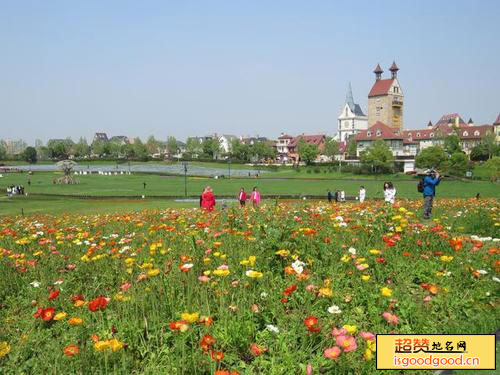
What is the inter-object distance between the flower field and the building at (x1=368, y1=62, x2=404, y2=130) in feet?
459

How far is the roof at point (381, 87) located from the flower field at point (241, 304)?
463ft

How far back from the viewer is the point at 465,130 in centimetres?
12719

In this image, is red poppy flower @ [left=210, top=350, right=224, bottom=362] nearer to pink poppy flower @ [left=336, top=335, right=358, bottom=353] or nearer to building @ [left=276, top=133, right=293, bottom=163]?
pink poppy flower @ [left=336, top=335, right=358, bottom=353]

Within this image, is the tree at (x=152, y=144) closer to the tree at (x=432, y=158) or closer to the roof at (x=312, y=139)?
the roof at (x=312, y=139)

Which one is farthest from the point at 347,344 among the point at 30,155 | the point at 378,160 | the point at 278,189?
the point at 30,155

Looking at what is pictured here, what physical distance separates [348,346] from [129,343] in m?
1.78

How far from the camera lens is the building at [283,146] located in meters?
168

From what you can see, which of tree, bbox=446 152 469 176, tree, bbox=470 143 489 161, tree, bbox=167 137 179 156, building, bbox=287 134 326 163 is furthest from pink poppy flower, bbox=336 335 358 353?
tree, bbox=167 137 179 156

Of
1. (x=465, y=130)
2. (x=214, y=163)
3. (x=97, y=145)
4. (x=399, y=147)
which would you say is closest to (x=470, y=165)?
(x=399, y=147)

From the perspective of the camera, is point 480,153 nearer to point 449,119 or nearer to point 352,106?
point 449,119

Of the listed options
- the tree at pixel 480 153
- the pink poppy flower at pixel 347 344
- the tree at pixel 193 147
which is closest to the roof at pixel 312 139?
the tree at pixel 193 147

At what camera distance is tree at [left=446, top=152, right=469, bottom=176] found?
2779 inches

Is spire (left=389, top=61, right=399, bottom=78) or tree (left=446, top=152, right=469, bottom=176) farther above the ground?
spire (left=389, top=61, right=399, bottom=78)

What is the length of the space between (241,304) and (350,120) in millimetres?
182370
